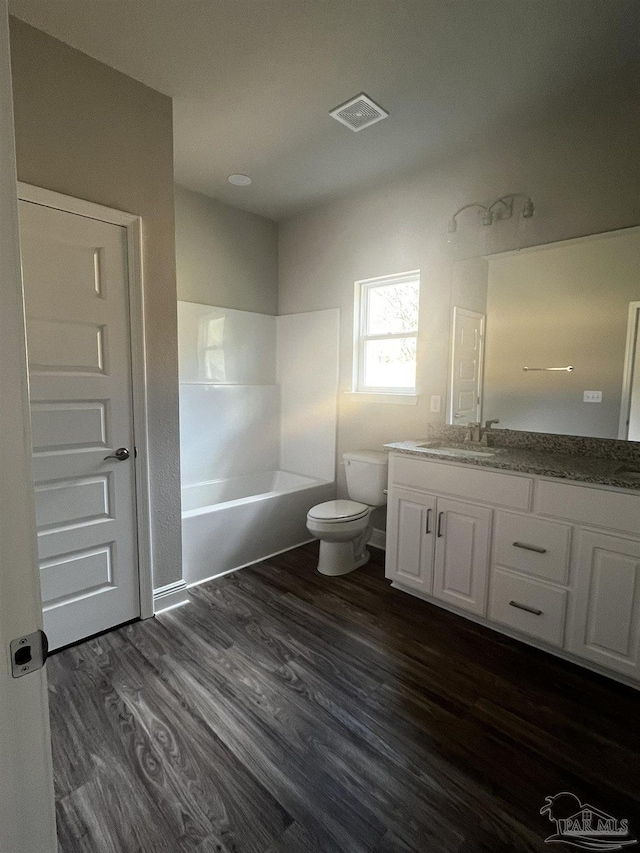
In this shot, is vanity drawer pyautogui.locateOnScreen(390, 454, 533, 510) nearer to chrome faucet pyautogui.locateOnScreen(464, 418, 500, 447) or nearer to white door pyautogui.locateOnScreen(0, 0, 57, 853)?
chrome faucet pyautogui.locateOnScreen(464, 418, 500, 447)

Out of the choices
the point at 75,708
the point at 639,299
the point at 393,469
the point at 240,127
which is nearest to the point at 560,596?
the point at 393,469

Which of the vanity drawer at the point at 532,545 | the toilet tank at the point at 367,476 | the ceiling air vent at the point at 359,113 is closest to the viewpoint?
the vanity drawer at the point at 532,545

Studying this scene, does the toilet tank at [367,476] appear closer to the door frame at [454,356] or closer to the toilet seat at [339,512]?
the toilet seat at [339,512]

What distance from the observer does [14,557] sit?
1.67 ft

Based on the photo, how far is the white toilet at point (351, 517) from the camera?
2738 mm

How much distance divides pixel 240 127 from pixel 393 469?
2.13 meters

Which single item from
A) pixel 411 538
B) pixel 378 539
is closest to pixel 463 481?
pixel 411 538

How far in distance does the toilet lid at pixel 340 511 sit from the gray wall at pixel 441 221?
56cm

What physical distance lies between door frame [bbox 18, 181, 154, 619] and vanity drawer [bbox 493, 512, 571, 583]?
1.79 metres

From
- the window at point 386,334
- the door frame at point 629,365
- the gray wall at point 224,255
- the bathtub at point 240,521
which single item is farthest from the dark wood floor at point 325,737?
the gray wall at point 224,255

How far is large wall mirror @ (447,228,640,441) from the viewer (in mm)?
2158

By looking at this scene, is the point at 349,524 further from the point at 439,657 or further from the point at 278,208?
the point at 278,208

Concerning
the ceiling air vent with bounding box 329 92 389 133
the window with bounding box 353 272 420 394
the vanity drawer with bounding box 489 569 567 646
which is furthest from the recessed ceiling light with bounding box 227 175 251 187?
the vanity drawer with bounding box 489 569 567 646

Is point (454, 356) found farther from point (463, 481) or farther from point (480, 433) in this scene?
point (463, 481)
